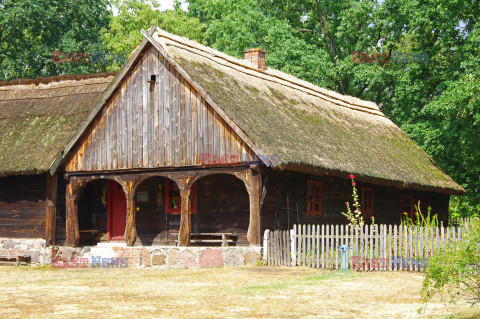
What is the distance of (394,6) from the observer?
36.8 m

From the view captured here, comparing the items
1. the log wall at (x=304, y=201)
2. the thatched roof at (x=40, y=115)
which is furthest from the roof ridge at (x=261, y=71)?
the log wall at (x=304, y=201)

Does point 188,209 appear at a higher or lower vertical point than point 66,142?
lower

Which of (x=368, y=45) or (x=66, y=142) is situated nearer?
(x=66, y=142)

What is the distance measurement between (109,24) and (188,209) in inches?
1246

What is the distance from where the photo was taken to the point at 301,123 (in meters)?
22.5

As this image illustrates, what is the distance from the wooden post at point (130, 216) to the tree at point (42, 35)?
23.8m

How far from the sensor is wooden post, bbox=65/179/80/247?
21656mm

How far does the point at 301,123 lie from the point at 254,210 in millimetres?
4947

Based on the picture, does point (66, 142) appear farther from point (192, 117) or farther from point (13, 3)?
point (13, 3)

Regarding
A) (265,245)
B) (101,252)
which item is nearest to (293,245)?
(265,245)

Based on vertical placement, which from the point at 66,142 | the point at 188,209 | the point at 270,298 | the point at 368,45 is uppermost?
the point at 368,45

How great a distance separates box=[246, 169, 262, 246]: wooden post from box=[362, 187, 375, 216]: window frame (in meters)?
7.38

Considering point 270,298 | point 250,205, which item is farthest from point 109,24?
point 270,298

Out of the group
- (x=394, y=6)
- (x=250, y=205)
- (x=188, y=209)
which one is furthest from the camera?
(x=394, y=6)
